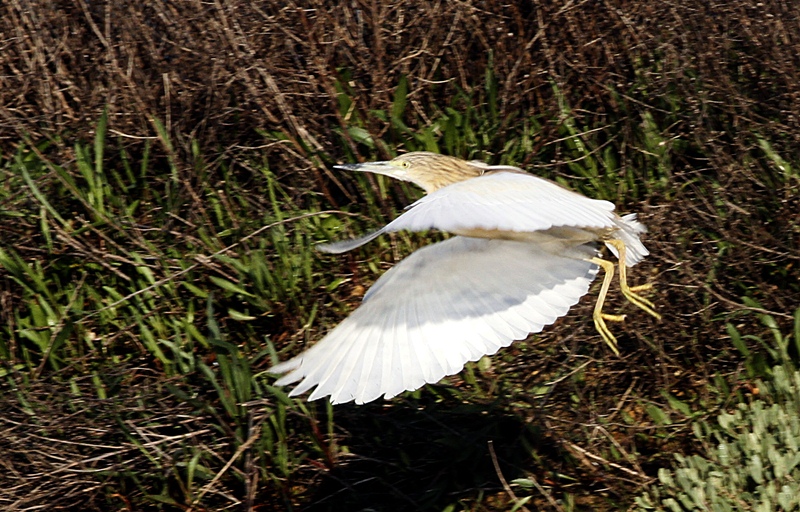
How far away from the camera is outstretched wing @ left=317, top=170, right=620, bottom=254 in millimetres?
3025

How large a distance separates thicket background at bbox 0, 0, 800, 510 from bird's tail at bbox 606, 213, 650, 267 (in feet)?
0.99

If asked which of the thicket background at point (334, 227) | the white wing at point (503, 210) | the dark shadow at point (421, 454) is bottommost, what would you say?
the dark shadow at point (421, 454)

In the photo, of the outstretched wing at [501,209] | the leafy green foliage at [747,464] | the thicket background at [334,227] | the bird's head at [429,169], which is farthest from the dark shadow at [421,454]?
the outstretched wing at [501,209]

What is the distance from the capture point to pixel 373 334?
3594mm

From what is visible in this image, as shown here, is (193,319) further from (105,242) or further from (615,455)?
(615,455)

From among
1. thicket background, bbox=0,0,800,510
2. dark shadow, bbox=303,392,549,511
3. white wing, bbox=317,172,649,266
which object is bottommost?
dark shadow, bbox=303,392,549,511

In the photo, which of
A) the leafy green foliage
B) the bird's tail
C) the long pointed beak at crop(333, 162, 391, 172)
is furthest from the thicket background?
the long pointed beak at crop(333, 162, 391, 172)

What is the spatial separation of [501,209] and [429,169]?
1001 mm

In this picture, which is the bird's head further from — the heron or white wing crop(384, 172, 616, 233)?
white wing crop(384, 172, 616, 233)

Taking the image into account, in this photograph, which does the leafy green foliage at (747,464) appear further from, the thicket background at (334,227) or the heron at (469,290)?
the heron at (469,290)

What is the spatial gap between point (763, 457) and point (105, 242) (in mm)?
2697

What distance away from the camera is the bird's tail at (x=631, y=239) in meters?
3.82

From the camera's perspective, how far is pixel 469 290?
12.3 feet

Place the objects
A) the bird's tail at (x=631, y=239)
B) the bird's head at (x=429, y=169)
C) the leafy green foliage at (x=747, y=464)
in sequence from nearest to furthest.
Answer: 1. the leafy green foliage at (x=747, y=464)
2. the bird's tail at (x=631, y=239)
3. the bird's head at (x=429, y=169)
